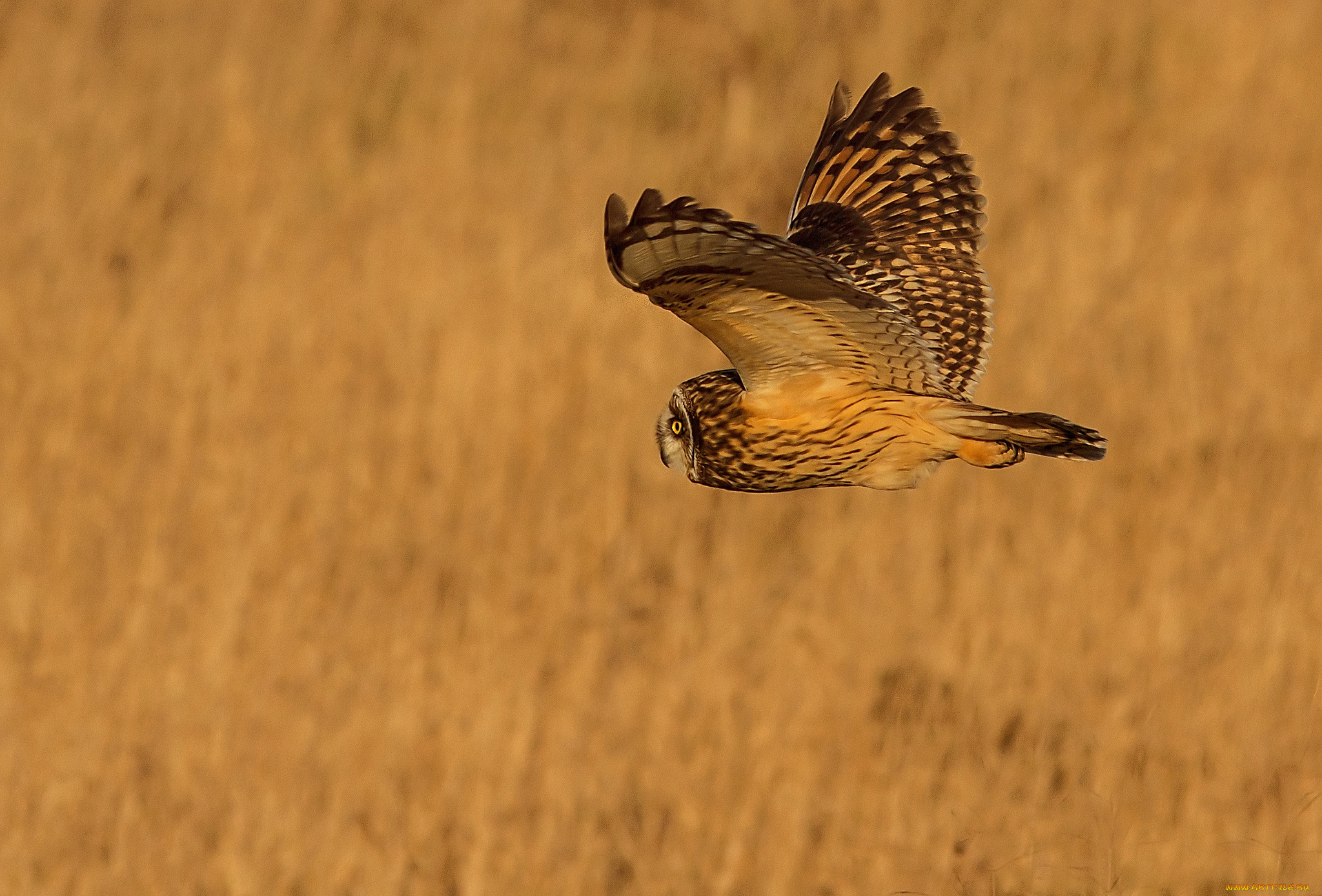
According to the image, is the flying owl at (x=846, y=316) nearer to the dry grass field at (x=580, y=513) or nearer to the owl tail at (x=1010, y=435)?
the owl tail at (x=1010, y=435)

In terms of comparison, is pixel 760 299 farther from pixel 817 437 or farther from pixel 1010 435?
pixel 1010 435

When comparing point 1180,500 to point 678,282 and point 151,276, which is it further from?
point 151,276

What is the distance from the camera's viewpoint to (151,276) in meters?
5.16

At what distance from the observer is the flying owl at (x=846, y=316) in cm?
243

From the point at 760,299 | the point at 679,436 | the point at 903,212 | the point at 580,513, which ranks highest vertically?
the point at 903,212

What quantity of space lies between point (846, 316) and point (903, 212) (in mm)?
876

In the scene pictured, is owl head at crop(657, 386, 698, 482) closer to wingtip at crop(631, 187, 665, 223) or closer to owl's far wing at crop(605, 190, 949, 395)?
owl's far wing at crop(605, 190, 949, 395)

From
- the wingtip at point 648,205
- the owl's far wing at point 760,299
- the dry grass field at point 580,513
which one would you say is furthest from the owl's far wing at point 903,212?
the wingtip at point 648,205

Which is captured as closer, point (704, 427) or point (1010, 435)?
point (1010, 435)

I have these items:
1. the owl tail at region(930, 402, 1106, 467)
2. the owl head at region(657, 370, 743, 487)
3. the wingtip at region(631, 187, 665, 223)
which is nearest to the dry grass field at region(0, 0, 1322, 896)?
the owl tail at region(930, 402, 1106, 467)

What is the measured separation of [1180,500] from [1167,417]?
1.16 feet

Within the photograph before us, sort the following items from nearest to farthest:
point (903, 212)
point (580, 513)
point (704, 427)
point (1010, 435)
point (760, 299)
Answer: point (760, 299) < point (1010, 435) < point (704, 427) < point (903, 212) < point (580, 513)

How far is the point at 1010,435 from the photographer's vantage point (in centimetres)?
281

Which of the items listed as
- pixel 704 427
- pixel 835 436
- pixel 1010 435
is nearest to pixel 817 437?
pixel 835 436
